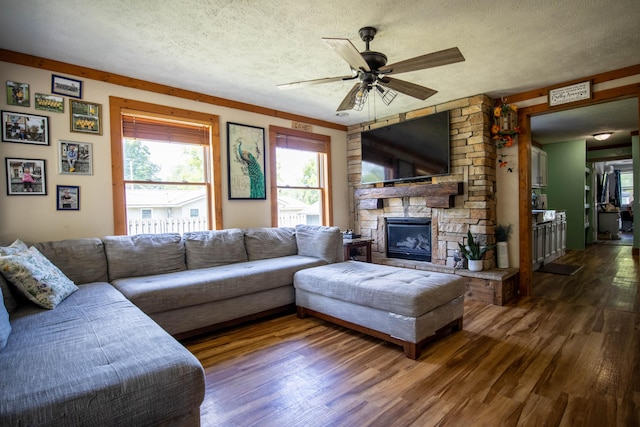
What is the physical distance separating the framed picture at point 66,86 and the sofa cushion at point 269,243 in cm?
208

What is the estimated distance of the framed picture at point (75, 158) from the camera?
2.90m

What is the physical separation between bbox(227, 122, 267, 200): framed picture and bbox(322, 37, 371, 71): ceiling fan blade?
89.1 inches

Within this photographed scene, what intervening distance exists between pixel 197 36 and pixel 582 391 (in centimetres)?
351

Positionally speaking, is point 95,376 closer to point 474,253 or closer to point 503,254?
point 474,253

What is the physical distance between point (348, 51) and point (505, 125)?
2775 millimetres

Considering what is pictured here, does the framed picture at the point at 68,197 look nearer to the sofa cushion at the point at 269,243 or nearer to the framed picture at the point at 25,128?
the framed picture at the point at 25,128

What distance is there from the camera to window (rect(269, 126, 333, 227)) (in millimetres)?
4519

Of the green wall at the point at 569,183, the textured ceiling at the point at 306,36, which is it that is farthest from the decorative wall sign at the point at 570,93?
the green wall at the point at 569,183

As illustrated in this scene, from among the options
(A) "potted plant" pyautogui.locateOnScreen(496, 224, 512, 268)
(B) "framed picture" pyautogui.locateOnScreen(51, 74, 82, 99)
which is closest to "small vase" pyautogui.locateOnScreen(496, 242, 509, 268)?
(A) "potted plant" pyautogui.locateOnScreen(496, 224, 512, 268)

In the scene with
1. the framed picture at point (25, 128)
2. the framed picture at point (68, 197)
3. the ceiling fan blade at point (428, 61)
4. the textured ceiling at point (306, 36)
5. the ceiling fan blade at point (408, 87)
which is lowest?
the framed picture at point (68, 197)

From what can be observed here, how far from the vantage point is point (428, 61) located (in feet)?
6.86

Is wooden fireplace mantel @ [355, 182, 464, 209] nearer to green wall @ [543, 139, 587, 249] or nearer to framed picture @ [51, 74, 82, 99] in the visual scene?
framed picture @ [51, 74, 82, 99]

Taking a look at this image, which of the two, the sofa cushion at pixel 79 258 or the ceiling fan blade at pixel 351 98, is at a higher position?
the ceiling fan blade at pixel 351 98

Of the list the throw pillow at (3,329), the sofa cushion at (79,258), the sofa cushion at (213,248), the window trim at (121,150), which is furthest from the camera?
the sofa cushion at (213,248)
